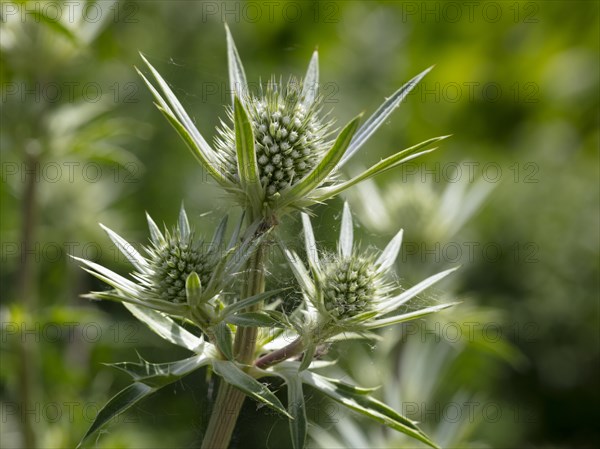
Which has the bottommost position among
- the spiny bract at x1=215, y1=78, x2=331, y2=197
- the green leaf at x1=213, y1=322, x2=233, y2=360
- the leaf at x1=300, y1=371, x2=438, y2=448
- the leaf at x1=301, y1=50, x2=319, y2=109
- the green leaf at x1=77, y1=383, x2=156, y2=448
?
the leaf at x1=300, y1=371, x2=438, y2=448

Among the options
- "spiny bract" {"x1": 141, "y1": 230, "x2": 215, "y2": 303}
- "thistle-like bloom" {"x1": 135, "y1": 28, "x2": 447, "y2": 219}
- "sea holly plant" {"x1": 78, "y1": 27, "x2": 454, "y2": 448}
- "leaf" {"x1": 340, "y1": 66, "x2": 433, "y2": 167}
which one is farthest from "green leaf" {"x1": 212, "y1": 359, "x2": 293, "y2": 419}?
"leaf" {"x1": 340, "y1": 66, "x2": 433, "y2": 167}

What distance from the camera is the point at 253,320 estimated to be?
3.06 ft

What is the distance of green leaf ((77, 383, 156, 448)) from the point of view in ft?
3.00

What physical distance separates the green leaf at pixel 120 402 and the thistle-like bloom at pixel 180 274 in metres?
0.11

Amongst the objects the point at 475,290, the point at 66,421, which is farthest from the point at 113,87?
the point at 475,290

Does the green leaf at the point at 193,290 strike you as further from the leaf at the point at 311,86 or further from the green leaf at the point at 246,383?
the leaf at the point at 311,86

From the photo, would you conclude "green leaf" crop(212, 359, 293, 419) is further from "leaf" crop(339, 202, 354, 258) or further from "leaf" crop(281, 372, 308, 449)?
"leaf" crop(339, 202, 354, 258)

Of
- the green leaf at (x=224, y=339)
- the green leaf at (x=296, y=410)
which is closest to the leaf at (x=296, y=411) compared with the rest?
the green leaf at (x=296, y=410)

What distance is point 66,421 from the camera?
1.65 metres

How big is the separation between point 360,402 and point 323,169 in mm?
337

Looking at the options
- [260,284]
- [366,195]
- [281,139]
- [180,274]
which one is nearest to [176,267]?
[180,274]

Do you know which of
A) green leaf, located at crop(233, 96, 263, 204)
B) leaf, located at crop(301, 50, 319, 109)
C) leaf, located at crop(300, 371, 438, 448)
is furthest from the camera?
leaf, located at crop(301, 50, 319, 109)

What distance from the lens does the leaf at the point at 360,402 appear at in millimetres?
980

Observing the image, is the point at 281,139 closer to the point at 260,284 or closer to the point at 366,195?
the point at 260,284
